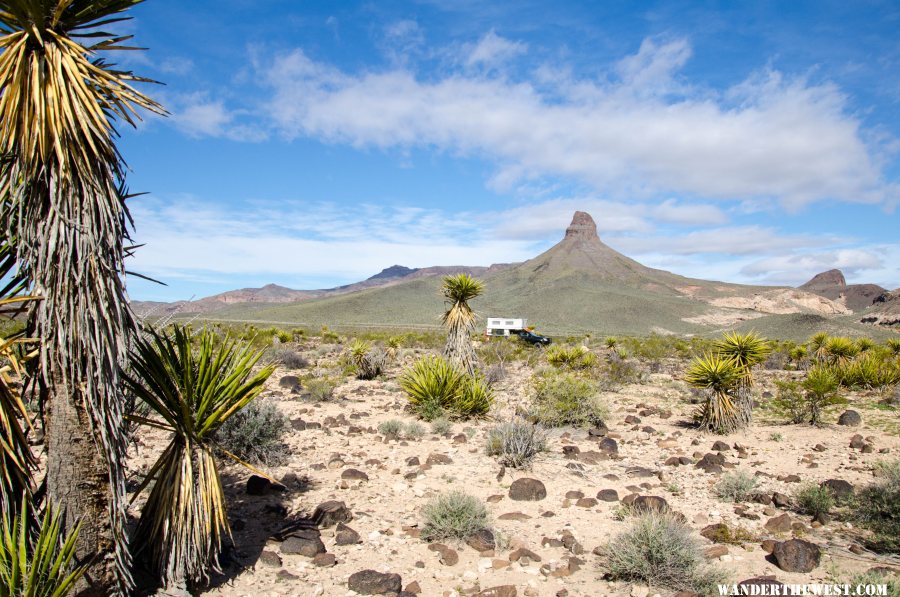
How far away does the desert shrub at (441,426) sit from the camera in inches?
406

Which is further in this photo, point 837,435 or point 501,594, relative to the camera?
point 837,435

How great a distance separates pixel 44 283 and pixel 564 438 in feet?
29.7

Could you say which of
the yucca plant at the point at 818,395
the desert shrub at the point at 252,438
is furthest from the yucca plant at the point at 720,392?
the desert shrub at the point at 252,438

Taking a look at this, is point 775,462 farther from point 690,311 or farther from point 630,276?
point 630,276

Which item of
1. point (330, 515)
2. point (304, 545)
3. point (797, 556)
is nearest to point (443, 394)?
point (330, 515)

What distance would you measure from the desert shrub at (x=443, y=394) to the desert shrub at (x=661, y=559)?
640 cm

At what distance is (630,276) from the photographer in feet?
425

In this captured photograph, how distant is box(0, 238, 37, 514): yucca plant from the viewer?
3352 millimetres

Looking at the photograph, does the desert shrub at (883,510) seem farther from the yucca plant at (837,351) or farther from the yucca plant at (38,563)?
the yucca plant at (837,351)

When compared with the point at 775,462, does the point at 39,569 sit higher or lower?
higher

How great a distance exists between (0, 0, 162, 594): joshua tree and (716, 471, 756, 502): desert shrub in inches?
276

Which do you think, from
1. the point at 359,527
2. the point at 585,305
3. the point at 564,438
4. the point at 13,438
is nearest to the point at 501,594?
the point at 359,527

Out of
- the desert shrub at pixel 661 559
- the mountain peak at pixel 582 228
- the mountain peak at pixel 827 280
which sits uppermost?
the mountain peak at pixel 582 228

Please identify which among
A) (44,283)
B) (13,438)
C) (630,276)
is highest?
(630,276)
